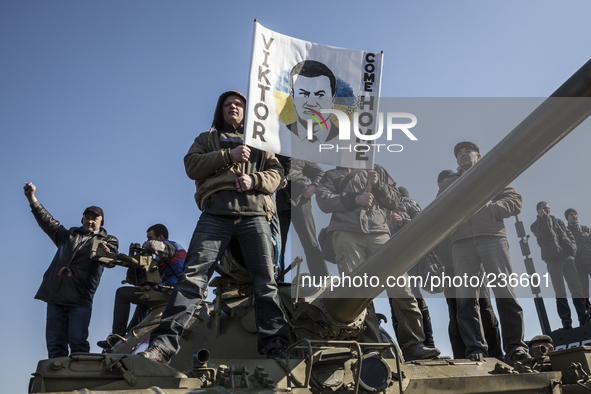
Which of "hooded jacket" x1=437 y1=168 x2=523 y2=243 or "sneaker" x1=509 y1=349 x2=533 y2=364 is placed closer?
"sneaker" x1=509 y1=349 x2=533 y2=364

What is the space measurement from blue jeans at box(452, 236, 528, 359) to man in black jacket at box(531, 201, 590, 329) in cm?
357

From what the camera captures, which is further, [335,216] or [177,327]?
[335,216]

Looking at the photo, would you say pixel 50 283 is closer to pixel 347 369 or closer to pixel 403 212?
pixel 347 369

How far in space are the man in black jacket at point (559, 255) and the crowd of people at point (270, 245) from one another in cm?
262

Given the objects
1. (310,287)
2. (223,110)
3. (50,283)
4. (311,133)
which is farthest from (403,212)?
(50,283)

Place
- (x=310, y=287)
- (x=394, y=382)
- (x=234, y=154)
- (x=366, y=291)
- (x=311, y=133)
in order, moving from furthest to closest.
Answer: (x=311, y=133)
(x=310, y=287)
(x=234, y=154)
(x=366, y=291)
(x=394, y=382)

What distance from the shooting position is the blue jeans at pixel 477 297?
21.9ft

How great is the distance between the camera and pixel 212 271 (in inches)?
221

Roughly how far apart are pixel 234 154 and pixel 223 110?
0.87 m

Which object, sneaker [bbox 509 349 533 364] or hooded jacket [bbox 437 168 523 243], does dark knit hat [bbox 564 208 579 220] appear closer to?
hooded jacket [bbox 437 168 523 243]

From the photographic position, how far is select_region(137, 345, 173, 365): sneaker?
15.6ft

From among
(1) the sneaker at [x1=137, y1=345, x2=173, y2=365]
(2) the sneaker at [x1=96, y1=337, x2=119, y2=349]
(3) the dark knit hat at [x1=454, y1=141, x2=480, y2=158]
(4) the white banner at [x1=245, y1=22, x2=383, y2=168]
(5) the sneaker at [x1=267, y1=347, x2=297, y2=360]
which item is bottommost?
(1) the sneaker at [x1=137, y1=345, x2=173, y2=365]

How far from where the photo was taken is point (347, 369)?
4.95 meters

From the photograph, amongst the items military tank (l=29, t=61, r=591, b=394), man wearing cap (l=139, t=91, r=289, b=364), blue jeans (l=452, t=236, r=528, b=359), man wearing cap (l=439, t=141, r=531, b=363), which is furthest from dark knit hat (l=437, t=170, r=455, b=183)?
man wearing cap (l=139, t=91, r=289, b=364)
